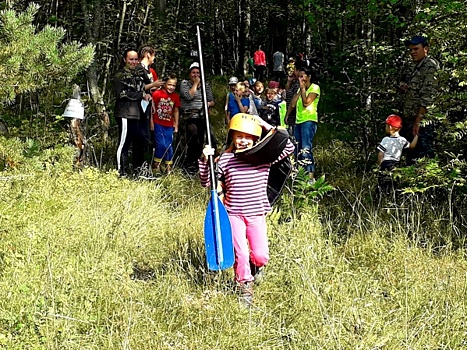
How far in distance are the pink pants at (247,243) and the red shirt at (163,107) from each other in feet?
14.2

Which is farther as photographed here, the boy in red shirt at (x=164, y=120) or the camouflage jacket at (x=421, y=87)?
the boy in red shirt at (x=164, y=120)

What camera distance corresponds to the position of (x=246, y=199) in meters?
4.18

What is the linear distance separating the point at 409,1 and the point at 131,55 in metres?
3.64

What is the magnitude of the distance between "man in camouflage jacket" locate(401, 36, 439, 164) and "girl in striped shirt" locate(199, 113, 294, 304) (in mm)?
2076

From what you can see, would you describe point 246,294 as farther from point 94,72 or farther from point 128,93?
point 94,72

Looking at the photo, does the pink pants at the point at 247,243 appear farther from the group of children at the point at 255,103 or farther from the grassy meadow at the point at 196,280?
the group of children at the point at 255,103

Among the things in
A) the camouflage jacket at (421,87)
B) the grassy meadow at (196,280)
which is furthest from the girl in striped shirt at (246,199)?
the camouflage jacket at (421,87)

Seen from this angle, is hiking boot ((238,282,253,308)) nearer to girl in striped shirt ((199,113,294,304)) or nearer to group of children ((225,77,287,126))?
girl in striped shirt ((199,113,294,304))

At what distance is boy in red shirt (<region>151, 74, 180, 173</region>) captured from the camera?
8.20 meters

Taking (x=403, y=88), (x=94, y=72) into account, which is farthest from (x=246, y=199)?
(x=94, y=72)

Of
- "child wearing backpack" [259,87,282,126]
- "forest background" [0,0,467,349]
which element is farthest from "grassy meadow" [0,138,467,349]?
"child wearing backpack" [259,87,282,126]

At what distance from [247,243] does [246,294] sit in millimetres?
405

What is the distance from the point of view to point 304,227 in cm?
498

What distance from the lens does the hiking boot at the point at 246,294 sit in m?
3.87
